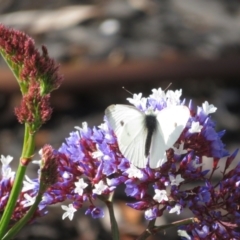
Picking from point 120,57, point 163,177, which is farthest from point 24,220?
point 120,57

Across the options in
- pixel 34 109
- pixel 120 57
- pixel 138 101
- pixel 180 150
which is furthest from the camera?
pixel 120 57

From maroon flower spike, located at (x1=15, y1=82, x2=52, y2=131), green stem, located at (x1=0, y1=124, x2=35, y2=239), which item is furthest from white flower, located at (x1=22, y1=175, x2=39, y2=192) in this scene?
maroon flower spike, located at (x1=15, y1=82, x2=52, y2=131)

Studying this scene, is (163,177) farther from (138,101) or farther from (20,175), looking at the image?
(20,175)

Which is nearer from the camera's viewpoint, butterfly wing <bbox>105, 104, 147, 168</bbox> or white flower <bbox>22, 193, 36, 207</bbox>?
butterfly wing <bbox>105, 104, 147, 168</bbox>

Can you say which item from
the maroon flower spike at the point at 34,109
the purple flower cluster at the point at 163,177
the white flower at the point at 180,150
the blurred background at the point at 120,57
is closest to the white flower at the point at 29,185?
the purple flower cluster at the point at 163,177

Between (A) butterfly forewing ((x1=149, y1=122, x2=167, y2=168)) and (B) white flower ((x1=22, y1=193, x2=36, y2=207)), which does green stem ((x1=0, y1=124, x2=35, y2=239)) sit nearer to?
(B) white flower ((x1=22, y1=193, x2=36, y2=207))

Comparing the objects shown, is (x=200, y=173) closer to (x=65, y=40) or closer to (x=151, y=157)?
(x=151, y=157)

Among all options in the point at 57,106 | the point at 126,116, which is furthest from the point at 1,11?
the point at 126,116
